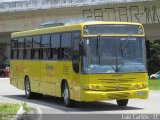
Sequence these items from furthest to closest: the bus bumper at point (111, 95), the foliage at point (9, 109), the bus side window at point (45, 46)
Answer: the bus side window at point (45, 46) → the bus bumper at point (111, 95) → the foliage at point (9, 109)

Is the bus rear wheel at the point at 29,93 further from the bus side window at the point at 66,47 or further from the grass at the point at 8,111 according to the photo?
the grass at the point at 8,111

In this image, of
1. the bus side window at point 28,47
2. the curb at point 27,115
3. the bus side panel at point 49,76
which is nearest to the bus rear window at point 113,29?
the bus side panel at point 49,76

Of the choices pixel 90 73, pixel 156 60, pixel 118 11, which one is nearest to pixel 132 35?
pixel 90 73

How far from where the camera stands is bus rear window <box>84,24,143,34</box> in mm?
18672

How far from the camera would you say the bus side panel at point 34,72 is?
76.0 ft

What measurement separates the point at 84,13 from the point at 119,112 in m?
37.3

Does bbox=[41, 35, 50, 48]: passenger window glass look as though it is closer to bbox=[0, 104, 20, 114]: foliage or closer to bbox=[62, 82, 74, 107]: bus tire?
bbox=[62, 82, 74, 107]: bus tire

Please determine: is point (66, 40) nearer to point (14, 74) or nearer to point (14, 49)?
point (14, 49)

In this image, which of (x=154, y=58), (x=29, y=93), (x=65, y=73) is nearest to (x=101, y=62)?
(x=65, y=73)

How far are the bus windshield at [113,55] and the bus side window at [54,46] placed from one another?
259 cm

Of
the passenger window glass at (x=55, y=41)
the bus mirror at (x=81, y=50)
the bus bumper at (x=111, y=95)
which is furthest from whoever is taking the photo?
the passenger window glass at (x=55, y=41)

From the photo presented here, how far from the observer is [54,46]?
21.1 meters

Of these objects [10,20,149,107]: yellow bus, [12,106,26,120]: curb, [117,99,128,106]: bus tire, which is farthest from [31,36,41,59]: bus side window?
[12,106,26,120]: curb

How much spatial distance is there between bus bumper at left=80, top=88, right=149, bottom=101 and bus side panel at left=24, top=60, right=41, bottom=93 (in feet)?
17.3
